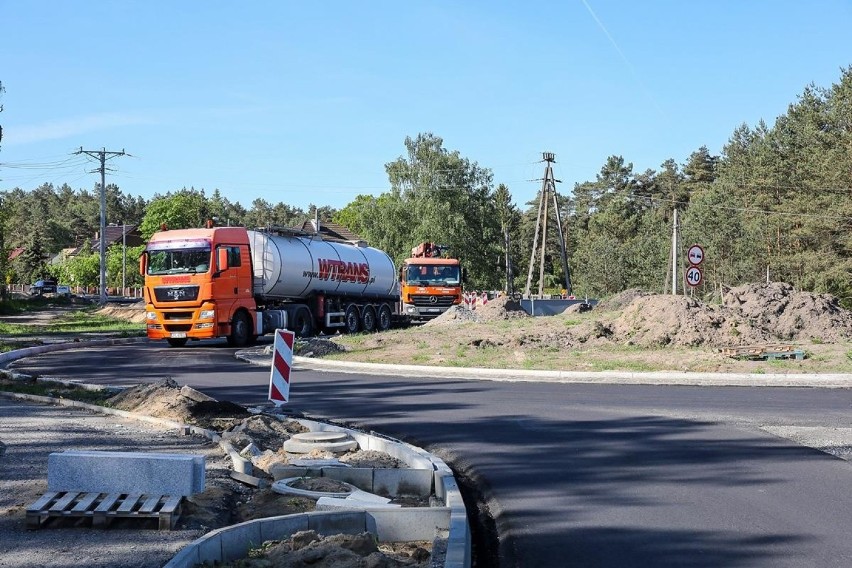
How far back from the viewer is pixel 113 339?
31547mm

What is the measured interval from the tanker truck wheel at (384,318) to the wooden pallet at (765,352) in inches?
732

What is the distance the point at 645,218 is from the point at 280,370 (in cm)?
8065

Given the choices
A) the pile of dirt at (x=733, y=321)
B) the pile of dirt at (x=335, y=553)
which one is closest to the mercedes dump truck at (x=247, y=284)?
the pile of dirt at (x=733, y=321)

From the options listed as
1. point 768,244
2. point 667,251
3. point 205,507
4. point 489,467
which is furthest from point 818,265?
point 205,507

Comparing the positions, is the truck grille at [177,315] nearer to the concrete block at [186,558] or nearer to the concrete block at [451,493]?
the concrete block at [451,493]

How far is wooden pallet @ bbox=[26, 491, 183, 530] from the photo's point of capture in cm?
622

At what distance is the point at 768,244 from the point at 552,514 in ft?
185

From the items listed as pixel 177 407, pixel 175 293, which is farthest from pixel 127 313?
pixel 177 407

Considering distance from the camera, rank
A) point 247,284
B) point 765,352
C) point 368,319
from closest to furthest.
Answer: point 765,352 → point 247,284 → point 368,319

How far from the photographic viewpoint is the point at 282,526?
20.4ft

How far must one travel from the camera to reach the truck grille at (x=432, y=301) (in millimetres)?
41719

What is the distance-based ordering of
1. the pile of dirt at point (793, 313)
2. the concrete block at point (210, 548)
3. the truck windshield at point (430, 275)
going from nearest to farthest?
1. the concrete block at point (210, 548)
2. the pile of dirt at point (793, 313)
3. the truck windshield at point (430, 275)

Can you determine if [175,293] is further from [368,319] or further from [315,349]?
[368,319]

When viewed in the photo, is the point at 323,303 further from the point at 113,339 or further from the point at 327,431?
the point at 327,431
